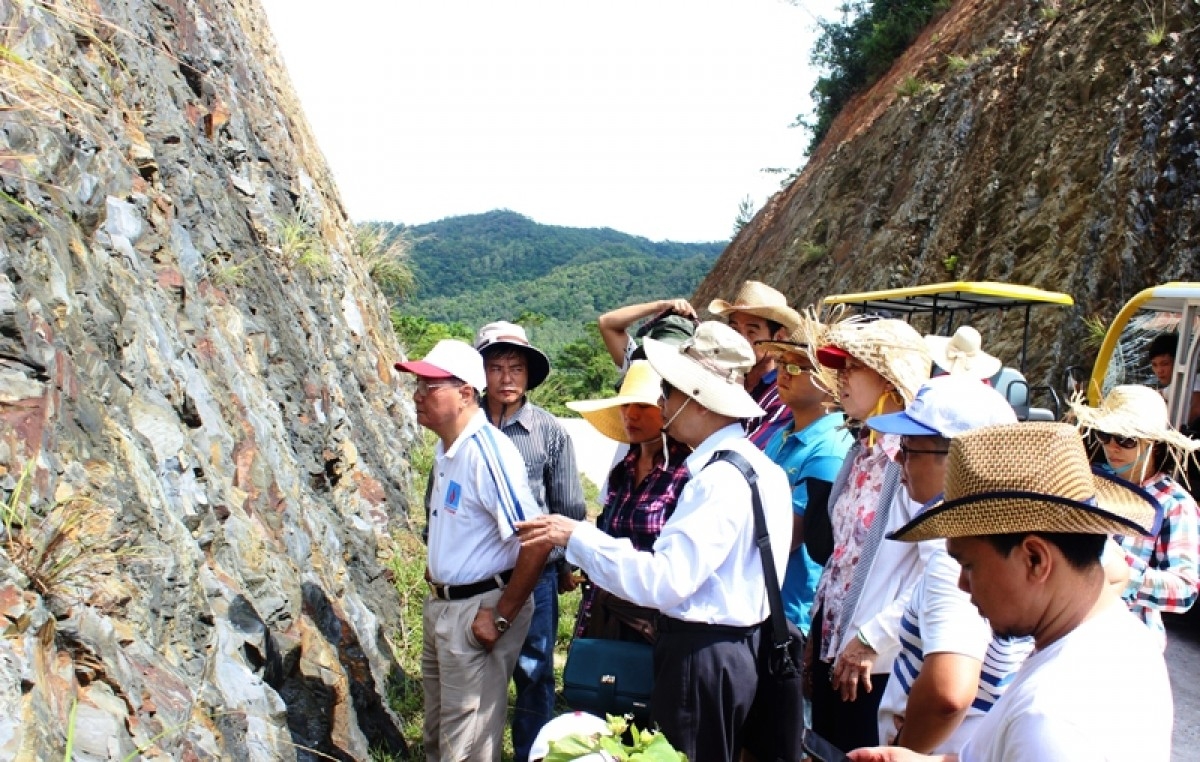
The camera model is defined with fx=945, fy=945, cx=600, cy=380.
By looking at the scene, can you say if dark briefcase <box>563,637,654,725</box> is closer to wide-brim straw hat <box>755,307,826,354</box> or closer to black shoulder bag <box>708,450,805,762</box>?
black shoulder bag <box>708,450,805,762</box>

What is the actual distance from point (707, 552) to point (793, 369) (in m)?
1.49

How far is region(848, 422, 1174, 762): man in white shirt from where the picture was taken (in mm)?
1584

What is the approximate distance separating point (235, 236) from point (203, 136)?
920 mm

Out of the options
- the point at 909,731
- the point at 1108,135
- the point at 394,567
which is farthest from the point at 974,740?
the point at 1108,135

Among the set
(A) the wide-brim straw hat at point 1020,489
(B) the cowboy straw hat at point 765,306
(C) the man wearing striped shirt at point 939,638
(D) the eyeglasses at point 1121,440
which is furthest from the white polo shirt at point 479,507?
(D) the eyeglasses at point 1121,440

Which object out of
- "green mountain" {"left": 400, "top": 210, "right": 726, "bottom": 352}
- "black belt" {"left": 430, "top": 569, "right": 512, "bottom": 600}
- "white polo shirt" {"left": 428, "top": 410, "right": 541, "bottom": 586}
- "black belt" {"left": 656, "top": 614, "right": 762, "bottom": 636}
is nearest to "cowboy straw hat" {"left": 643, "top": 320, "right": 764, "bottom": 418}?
"black belt" {"left": 656, "top": 614, "right": 762, "bottom": 636}

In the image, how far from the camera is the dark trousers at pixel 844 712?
3.09 m

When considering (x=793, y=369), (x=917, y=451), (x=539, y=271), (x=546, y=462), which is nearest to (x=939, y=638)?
(x=917, y=451)

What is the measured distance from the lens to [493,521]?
3.82m

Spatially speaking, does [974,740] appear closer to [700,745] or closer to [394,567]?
[700,745]

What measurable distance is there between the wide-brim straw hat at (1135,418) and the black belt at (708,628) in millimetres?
1961

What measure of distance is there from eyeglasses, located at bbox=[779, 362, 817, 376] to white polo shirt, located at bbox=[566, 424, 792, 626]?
106cm

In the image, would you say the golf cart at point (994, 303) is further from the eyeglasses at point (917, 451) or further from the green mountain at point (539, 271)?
the green mountain at point (539, 271)

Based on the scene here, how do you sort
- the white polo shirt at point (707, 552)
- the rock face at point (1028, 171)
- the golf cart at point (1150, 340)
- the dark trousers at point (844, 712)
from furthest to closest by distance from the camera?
the rock face at point (1028, 171)
the golf cart at point (1150, 340)
the dark trousers at point (844, 712)
the white polo shirt at point (707, 552)
